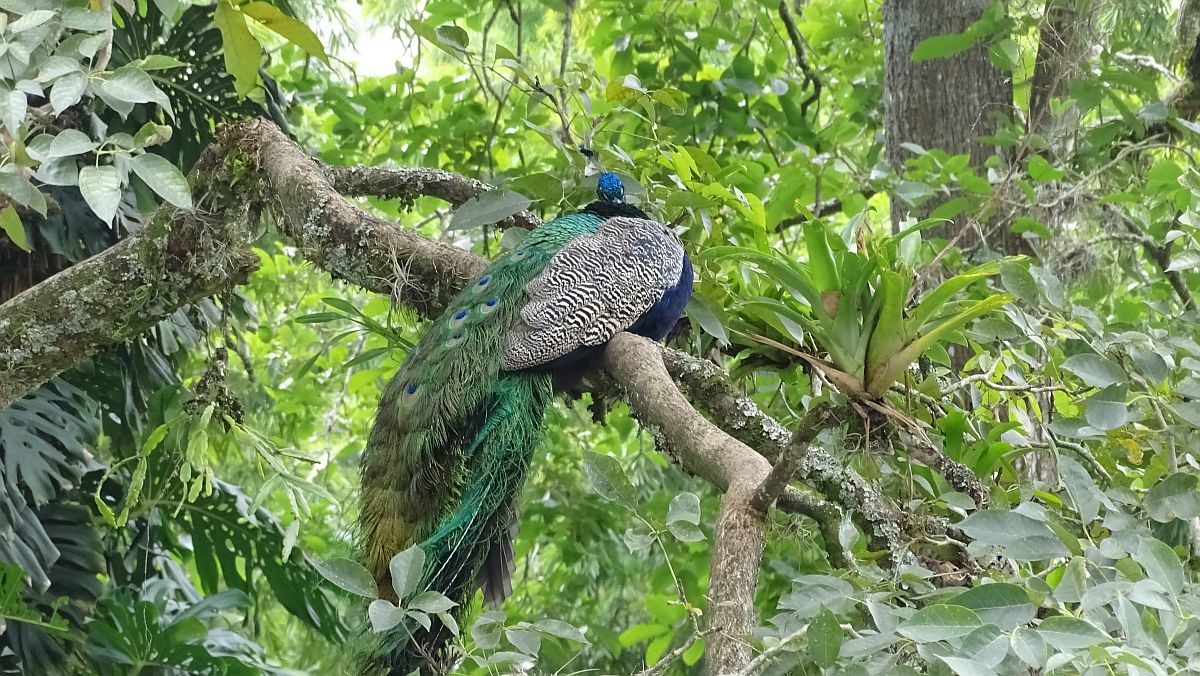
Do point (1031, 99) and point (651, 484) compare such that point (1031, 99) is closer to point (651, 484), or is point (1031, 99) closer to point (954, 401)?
point (954, 401)

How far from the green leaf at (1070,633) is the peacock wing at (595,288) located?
1232 mm

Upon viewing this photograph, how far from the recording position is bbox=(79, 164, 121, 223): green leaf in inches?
54.2

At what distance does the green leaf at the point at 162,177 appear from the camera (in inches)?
59.0

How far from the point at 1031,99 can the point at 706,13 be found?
1.59 m

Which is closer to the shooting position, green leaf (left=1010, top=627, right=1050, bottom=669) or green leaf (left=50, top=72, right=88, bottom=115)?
green leaf (left=1010, top=627, right=1050, bottom=669)

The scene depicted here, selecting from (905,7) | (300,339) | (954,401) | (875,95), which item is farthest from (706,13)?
(954,401)

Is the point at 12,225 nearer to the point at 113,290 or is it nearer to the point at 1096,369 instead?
the point at 113,290

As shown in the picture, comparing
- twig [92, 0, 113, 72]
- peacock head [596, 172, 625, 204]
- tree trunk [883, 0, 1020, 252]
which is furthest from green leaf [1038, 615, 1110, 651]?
tree trunk [883, 0, 1020, 252]

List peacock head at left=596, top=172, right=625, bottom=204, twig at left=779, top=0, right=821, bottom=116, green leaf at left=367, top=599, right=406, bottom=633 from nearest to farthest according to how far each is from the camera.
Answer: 1. green leaf at left=367, top=599, right=406, bottom=633
2. peacock head at left=596, top=172, right=625, bottom=204
3. twig at left=779, top=0, right=821, bottom=116

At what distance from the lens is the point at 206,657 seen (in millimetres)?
3162

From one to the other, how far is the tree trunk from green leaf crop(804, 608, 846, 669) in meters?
2.34

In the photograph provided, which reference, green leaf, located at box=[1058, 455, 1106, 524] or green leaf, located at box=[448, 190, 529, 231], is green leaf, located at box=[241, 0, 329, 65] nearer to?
green leaf, located at box=[448, 190, 529, 231]

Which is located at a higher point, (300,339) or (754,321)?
(754,321)

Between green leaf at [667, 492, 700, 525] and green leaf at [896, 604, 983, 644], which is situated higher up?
green leaf at [667, 492, 700, 525]
